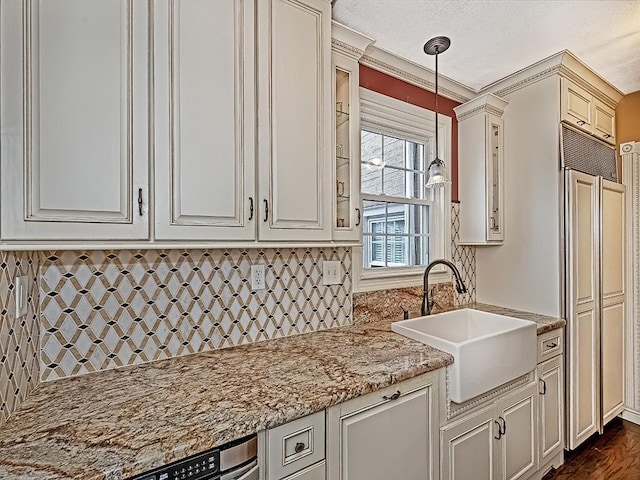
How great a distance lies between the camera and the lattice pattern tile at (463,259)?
259 centimetres

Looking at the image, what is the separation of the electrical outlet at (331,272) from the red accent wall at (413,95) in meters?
1.11

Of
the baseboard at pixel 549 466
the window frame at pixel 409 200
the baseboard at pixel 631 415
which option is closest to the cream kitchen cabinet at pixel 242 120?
the window frame at pixel 409 200

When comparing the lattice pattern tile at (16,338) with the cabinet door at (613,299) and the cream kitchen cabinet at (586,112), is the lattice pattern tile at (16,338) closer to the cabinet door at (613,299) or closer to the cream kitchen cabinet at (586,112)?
the cream kitchen cabinet at (586,112)

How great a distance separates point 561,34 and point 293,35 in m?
1.57

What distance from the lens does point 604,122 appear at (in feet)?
8.74

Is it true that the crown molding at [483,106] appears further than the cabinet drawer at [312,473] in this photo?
Yes

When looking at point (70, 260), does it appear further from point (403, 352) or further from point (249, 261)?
point (403, 352)

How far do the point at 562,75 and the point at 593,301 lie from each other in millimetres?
1514

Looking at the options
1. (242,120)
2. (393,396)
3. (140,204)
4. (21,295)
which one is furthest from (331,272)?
(21,295)

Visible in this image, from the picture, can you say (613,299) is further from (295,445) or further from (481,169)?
(295,445)

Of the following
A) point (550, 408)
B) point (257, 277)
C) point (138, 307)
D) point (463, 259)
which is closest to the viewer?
point (138, 307)

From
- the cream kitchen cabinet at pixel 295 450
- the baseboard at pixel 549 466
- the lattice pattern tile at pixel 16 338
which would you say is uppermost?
the lattice pattern tile at pixel 16 338

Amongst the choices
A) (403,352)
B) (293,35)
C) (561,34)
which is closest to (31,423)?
(403,352)

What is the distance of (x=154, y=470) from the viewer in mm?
825
